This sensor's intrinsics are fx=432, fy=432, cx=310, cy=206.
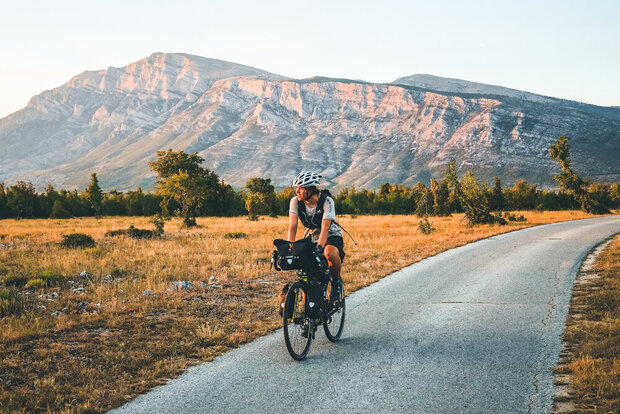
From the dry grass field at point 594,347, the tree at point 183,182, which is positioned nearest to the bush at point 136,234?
the tree at point 183,182

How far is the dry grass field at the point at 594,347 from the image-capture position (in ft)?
15.0

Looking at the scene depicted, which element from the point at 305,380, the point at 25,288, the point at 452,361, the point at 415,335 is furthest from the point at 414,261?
the point at 25,288

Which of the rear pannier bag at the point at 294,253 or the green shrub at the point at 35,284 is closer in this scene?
the rear pannier bag at the point at 294,253

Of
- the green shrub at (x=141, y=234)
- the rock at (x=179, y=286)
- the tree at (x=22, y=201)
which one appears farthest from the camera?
the tree at (x=22, y=201)

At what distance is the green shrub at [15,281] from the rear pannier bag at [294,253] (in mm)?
9380

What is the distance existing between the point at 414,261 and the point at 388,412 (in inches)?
450

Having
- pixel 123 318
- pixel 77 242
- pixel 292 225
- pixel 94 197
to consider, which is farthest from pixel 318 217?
pixel 94 197

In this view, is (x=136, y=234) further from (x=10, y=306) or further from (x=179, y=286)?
(x=10, y=306)

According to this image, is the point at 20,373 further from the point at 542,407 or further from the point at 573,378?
the point at 573,378

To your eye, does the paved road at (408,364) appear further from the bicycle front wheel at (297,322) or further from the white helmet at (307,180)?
the white helmet at (307,180)

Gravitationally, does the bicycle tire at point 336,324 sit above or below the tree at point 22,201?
below

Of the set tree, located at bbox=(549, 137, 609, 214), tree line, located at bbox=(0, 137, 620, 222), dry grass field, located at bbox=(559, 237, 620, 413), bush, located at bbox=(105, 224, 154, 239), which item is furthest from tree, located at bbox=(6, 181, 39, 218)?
dry grass field, located at bbox=(559, 237, 620, 413)

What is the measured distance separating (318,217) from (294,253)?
0.90 meters

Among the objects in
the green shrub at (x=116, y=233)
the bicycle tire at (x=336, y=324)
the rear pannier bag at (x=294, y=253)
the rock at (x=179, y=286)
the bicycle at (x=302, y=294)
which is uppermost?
the rear pannier bag at (x=294, y=253)
